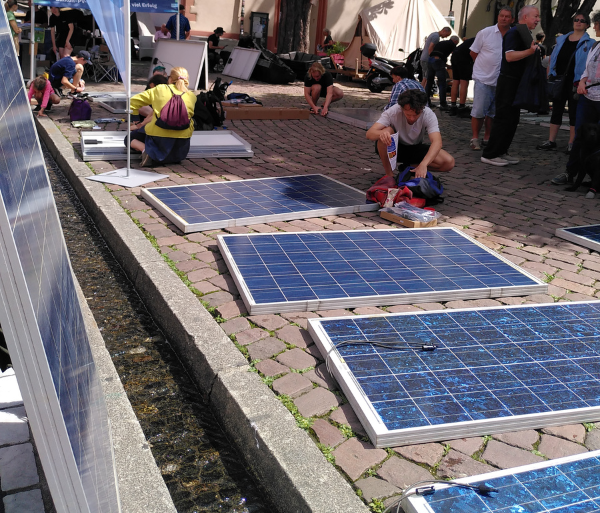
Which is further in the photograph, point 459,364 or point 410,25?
point 410,25

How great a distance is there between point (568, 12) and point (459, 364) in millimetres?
21390

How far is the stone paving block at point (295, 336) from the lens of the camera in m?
4.16

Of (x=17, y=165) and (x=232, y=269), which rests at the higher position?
(x=17, y=165)

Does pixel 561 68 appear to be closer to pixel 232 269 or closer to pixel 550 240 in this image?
pixel 550 240

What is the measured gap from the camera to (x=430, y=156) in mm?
7234

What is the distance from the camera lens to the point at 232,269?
504 centimetres

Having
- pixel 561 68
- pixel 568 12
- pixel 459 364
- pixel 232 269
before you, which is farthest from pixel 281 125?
pixel 568 12

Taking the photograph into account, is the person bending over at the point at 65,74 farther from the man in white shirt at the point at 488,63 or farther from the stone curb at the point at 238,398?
the stone curb at the point at 238,398

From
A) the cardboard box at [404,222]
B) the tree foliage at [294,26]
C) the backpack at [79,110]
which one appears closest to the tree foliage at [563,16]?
the tree foliage at [294,26]

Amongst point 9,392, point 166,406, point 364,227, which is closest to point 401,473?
point 166,406

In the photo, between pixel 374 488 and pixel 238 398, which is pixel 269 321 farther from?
pixel 374 488

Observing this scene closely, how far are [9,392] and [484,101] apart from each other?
8.54m

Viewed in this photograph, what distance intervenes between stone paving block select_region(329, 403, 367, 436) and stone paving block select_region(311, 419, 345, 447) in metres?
0.06

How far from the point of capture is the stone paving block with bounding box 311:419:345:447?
3.21 metres
